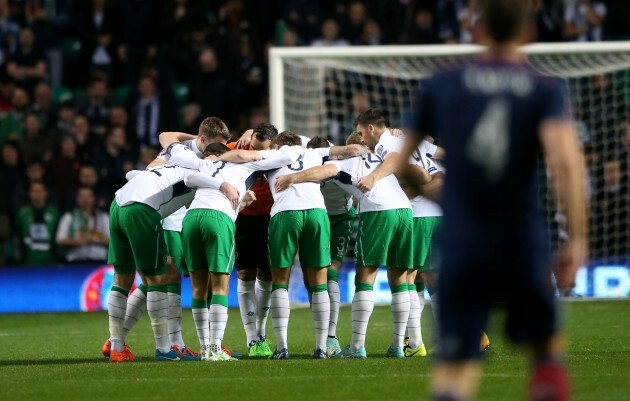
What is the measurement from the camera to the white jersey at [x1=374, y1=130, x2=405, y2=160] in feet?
36.6

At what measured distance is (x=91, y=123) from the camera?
2089cm

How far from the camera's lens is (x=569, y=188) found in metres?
4.86

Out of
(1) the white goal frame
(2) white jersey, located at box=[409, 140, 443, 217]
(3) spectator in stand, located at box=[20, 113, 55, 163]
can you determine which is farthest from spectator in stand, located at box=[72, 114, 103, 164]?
(2) white jersey, located at box=[409, 140, 443, 217]

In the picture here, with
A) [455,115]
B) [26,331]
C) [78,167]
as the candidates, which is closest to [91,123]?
[78,167]

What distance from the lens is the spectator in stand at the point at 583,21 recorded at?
20.8 metres

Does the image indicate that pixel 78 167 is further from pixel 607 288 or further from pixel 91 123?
pixel 607 288

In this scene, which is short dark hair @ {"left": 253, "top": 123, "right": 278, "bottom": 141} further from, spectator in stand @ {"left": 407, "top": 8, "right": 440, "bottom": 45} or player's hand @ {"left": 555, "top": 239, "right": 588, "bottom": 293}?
spectator in stand @ {"left": 407, "top": 8, "right": 440, "bottom": 45}

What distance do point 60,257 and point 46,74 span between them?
4.32 metres

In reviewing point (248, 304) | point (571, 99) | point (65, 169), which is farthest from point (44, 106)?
point (248, 304)

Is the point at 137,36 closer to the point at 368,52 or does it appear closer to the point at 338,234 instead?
the point at 368,52

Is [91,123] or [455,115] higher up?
[91,123]

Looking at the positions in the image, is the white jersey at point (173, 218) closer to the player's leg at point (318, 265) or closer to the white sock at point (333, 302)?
the white sock at point (333, 302)

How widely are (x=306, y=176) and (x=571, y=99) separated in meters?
9.42

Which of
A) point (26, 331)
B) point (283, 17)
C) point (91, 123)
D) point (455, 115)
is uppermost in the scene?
point (283, 17)
